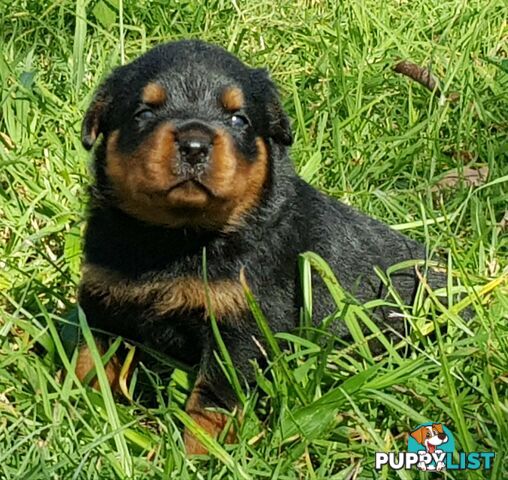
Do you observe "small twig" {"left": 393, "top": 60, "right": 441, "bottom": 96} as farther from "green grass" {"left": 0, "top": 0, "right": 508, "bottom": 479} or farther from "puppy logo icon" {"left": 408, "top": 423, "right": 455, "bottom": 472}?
"puppy logo icon" {"left": 408, "top": 423, "right": 455, "bottom": 472}

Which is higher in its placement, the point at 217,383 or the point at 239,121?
the point at 239,121

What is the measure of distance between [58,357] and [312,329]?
97 centimetres

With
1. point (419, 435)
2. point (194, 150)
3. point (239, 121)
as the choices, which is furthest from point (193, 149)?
point (419, 435)

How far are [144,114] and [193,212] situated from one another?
37 centimetres

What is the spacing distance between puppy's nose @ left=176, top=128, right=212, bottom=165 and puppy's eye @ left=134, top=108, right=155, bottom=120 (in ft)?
0.79

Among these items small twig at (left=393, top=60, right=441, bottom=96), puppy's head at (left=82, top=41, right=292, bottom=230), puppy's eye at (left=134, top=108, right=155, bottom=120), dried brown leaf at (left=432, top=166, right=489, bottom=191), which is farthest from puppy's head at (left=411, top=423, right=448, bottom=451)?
small twig at (left=393, top=60, right=441, bottom=96)

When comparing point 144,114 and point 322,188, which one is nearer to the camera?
point 144,114

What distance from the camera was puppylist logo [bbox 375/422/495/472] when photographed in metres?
3.21

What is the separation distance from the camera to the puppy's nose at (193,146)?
332 cm

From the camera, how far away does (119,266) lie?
370cm

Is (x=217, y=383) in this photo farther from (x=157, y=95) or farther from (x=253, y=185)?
(x=157, y=95)

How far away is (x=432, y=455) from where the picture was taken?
325 centimetres

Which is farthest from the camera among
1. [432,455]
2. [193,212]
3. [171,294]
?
[171,294]

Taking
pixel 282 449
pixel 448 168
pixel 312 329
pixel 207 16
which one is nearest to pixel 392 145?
pixel 448 168
